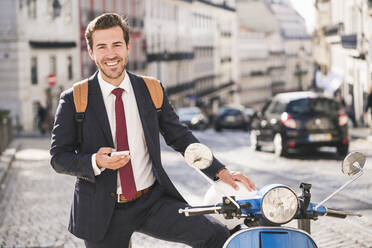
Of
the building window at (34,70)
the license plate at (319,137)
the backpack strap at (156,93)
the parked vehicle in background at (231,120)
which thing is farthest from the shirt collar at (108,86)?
the building window at (34,70)

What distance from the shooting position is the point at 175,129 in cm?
460

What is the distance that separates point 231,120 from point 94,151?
3976 centimetres

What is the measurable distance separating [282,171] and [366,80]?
24.8m

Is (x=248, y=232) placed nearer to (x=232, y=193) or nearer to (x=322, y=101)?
(x=232, y=193)

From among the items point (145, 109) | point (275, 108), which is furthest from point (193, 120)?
point (145, 109)

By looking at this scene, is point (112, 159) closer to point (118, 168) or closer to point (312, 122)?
point (118, 168)

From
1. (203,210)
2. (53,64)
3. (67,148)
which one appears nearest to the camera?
(203,210)

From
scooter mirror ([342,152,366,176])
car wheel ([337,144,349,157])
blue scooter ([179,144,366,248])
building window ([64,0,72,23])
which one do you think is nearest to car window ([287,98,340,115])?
car wheel ([337,144,349,157])

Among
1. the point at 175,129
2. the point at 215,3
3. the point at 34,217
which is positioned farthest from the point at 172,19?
the point at 175,129

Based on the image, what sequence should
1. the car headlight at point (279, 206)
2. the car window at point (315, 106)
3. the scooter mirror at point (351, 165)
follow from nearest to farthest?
the car headlight at point (279, 206)
the scooter mirror at point (351, 165)
the car window at point (315, 106)

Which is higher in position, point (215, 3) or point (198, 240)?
point (215, 3)

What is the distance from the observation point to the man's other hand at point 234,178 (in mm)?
4176

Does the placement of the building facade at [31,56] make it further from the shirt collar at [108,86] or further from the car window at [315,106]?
the shirt collar at [108,86]

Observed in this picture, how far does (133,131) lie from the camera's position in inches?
176
